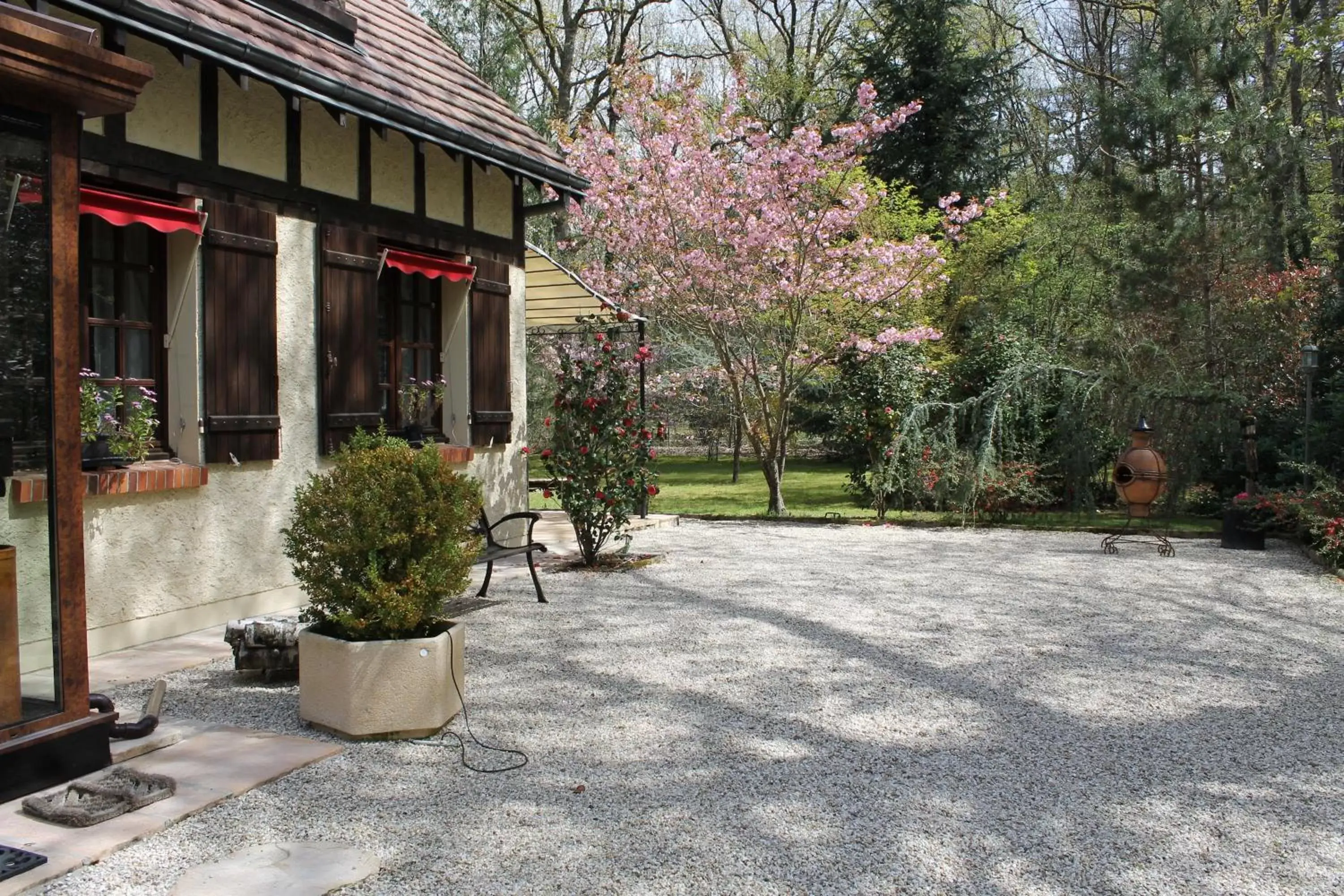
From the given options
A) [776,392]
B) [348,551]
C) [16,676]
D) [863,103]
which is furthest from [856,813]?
[776,392]

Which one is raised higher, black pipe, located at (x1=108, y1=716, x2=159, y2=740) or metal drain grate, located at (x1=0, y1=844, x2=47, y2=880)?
black pipe, located at (x1=108, y1=716, x2=159, y2=740)

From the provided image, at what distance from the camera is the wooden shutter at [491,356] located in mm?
8578

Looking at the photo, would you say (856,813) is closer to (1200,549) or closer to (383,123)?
(383,123)

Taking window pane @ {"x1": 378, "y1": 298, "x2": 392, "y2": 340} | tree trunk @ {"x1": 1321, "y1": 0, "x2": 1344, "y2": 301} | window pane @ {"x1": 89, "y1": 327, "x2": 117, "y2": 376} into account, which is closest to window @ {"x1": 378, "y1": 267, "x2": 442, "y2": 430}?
window pane @ {"x1": 378, "y1": 298, "x2": 392, "y2": 340}

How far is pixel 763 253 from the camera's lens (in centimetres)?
1307

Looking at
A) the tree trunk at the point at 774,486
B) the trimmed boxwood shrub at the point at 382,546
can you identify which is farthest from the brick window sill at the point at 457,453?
the tree trunk at the point at 774,486

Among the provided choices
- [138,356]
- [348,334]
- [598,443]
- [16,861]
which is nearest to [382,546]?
[16,861]

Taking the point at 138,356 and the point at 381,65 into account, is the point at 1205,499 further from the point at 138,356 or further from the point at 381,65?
the point at 138,356

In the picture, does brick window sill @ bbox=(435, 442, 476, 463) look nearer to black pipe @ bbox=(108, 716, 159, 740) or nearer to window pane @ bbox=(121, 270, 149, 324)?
window pane @ bbox=(121, 270, 149, 324)

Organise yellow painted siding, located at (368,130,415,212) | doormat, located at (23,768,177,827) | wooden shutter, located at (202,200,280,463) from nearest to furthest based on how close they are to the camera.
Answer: doormat, located at (23,768,177,827)
wooden shutter, located at (202,200,280,463)
yellow painted siding, located at (368,130,415,212)

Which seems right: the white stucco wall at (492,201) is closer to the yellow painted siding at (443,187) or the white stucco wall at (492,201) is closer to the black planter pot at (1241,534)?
the yellow painted siding at (443,187)

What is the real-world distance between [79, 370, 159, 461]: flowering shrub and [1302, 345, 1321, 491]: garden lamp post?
10131mm

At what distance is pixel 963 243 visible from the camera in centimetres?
1781

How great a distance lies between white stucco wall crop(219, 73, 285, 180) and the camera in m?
6.20
